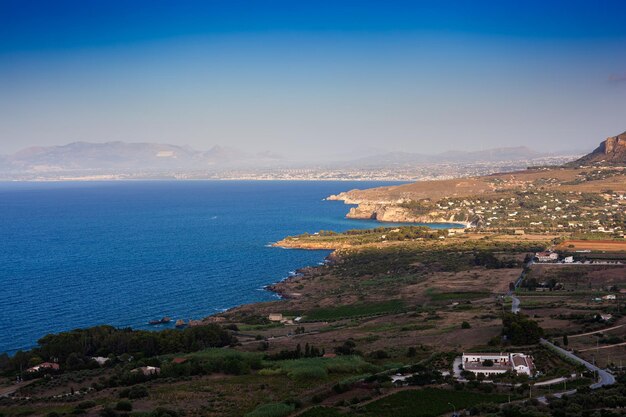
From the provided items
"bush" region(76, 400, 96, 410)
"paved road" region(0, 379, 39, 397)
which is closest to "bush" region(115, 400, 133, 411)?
"bush" region(76, 400, 96, 410)

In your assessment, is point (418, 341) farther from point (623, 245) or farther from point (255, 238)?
point (255, 238)

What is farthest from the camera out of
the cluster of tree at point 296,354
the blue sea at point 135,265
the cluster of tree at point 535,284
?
the cluster of tree at point 535,284

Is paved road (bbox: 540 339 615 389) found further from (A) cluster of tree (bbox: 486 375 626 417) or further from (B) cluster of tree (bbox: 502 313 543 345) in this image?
(A) cluster of tree (bbox: 486 375 626 417)

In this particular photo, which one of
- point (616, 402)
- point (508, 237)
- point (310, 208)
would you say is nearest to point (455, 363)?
point (616, 402)

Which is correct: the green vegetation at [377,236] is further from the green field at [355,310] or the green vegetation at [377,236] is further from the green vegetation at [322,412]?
the green vegetation at [322,412]

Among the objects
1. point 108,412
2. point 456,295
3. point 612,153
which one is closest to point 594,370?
point 108,412

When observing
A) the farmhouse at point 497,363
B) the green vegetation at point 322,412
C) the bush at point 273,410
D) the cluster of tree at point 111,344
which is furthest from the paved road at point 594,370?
the cluster of tree at point 111,344

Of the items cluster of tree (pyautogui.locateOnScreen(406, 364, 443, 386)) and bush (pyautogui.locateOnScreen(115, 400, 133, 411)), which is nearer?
bush (pyautogui.locateOnScreen(115, 400, 133, 411))
